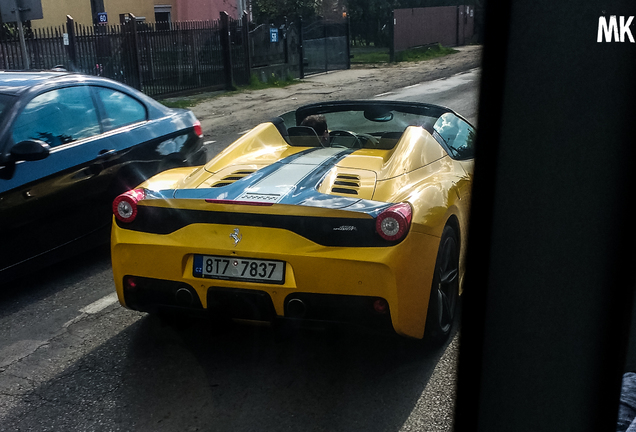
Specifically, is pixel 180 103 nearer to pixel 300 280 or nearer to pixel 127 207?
pixel 127 207

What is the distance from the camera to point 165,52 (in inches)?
726

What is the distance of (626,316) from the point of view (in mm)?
4047

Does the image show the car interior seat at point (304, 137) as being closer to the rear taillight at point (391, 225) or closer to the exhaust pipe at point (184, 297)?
the rear taillight at point (391, 225)

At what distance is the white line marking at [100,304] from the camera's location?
4.41 m

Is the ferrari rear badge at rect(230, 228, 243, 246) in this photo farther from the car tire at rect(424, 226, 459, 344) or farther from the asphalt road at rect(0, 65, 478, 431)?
the car tire at rect(424, 226, 459, 344)

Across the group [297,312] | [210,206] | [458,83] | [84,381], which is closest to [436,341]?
[297,312]

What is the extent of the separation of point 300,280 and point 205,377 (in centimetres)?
74

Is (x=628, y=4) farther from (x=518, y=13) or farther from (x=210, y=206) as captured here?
(x=210, y=206)

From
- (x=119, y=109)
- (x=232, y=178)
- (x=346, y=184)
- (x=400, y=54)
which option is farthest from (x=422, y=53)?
(x=346, y=184)

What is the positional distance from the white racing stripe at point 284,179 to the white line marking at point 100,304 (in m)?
1.52

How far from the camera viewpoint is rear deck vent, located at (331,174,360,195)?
3570 mm

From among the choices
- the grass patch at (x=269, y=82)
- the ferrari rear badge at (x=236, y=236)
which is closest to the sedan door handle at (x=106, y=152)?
the ferrari rear badge at (x=236, y=236)

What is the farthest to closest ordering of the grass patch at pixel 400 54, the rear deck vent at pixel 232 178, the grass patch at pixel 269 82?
the grass patch at pixel 400 54 → the grass patch at pixel 269 82 → the rear deck vent at pixel 232 178

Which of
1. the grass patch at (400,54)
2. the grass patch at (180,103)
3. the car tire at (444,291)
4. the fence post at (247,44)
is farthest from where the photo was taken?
the grass patch at (400,54)
